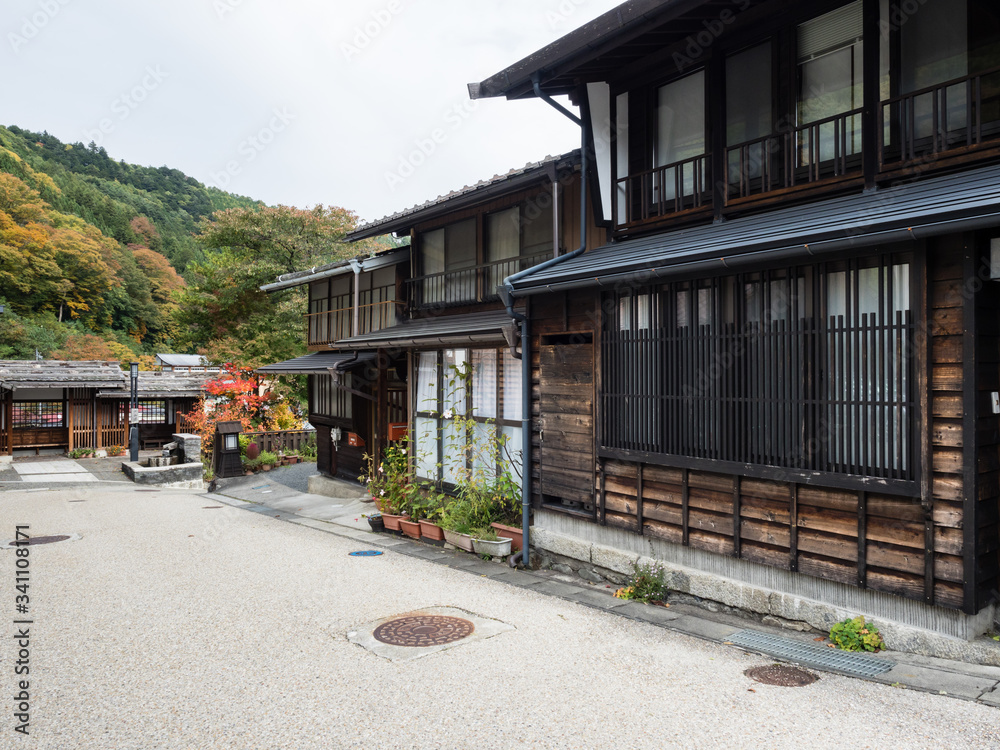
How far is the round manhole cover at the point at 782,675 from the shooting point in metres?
5.33

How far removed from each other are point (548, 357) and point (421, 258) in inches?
277

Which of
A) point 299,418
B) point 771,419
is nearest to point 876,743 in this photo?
point 771,419

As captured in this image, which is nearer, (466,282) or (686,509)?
(686,509)

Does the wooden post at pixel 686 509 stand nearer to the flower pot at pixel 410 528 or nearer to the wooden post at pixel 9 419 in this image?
the flower pot at pixel 410 528

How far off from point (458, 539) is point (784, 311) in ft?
20.5

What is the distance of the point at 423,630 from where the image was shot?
6785mm

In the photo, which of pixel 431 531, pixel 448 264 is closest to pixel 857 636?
pixel 431 531

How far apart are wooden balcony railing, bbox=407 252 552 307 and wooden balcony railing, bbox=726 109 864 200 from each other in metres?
4.54

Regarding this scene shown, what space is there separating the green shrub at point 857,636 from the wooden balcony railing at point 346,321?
12141mm

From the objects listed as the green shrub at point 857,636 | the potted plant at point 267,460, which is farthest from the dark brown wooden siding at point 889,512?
the potted plant at point 267,460

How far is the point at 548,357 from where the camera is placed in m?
9.32

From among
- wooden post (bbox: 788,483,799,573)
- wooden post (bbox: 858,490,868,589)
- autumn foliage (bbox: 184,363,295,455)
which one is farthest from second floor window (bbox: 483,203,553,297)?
autumn foliage (bbox: 184,363,295,455)

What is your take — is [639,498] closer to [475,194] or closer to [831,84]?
[831,84]

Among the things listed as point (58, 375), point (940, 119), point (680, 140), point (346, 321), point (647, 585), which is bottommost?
point (647, 585)
